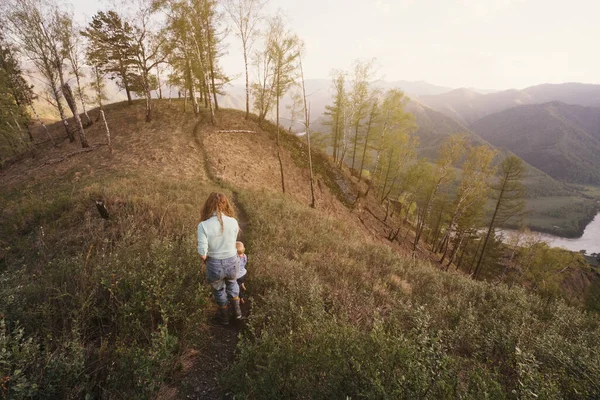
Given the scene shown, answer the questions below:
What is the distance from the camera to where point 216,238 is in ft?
14.7

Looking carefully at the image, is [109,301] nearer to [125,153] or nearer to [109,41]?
[125,153]

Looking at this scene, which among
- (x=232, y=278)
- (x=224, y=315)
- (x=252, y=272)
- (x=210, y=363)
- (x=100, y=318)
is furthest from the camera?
(x=252, y=272)

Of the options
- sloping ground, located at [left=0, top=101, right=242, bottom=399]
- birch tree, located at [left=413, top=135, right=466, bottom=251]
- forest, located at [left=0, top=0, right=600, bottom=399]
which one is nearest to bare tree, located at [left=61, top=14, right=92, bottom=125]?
forest, located at [left=0, top=0, right=600, bottom=399]

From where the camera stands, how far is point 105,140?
2078cm

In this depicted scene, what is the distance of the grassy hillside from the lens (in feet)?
9.01

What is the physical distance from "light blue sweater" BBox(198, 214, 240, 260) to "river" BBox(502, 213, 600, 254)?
385ft

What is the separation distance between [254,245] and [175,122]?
20865mm

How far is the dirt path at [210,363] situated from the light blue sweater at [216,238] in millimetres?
1428

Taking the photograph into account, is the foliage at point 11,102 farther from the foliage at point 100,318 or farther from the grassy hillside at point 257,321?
the foliage at point 100,318

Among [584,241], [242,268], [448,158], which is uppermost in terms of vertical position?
[448,158]

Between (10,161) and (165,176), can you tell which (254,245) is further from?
(10,161)

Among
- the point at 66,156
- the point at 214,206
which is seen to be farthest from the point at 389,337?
the point at 66,156

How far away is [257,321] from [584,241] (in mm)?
158461

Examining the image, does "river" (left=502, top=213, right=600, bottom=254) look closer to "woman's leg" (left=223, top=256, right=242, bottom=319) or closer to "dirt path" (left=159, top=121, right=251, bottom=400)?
"woman's leg" (left=223, top=256, right=242, bottom=319)
